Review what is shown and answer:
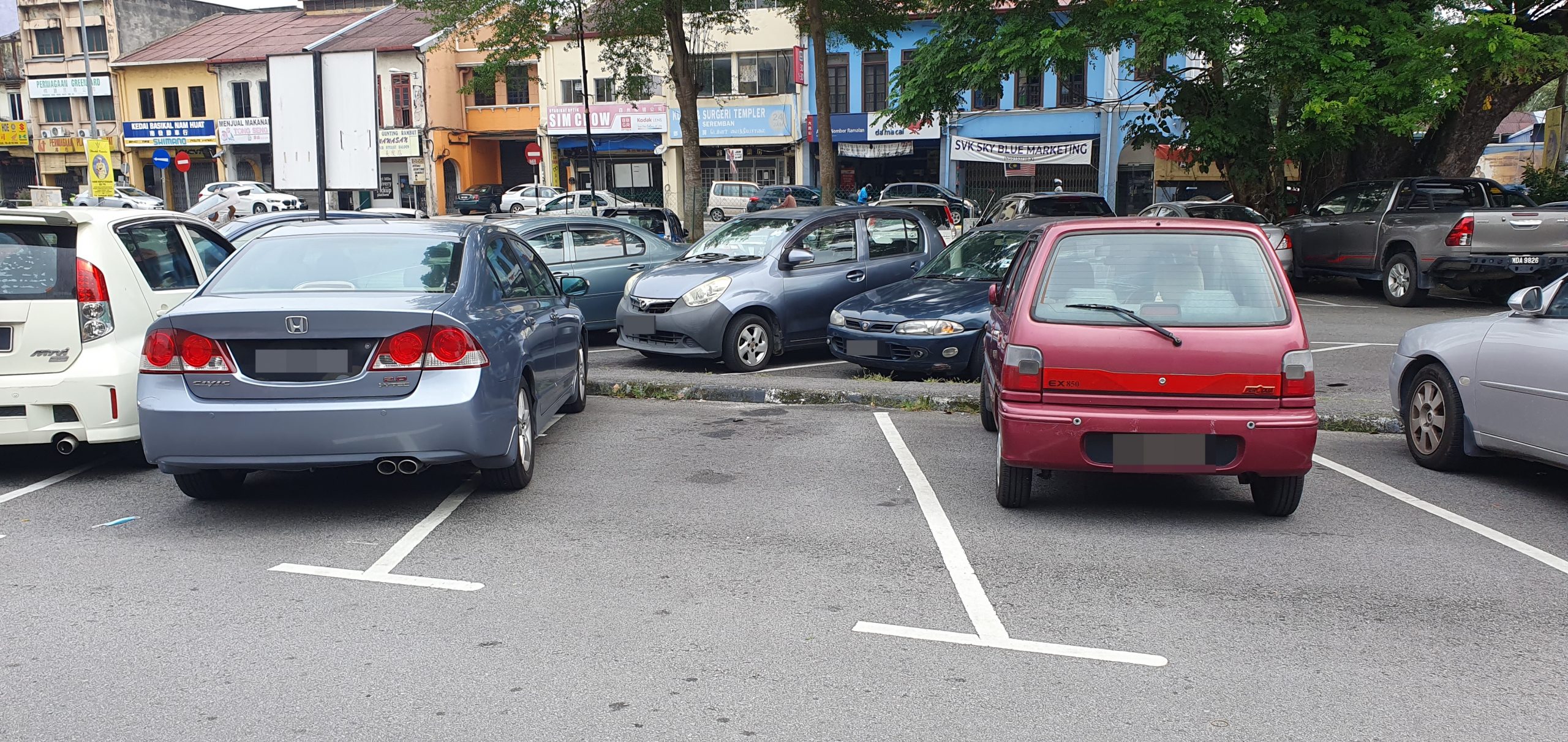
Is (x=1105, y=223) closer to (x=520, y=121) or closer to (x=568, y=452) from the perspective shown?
(x=568, y=452)

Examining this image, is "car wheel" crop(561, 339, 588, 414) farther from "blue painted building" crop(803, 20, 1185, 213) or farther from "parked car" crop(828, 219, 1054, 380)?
"blue painted building" crop(803, 20, 1185, 213)

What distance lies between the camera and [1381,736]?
3.55 m

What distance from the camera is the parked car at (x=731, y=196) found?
140ft

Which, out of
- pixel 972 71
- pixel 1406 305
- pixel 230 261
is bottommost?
pixel 1406 305

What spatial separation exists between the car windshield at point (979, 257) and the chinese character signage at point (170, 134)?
166 feet

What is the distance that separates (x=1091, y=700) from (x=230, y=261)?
5083 mm

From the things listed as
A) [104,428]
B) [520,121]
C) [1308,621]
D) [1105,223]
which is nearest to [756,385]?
[1105,223]

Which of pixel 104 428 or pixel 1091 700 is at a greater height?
pixel 104 428

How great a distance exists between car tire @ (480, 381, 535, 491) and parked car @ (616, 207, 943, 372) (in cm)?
415

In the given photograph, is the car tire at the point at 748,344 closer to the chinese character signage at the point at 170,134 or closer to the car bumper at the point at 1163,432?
the car bumper at the point at 1163,432

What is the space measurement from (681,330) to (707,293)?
1.35 feet

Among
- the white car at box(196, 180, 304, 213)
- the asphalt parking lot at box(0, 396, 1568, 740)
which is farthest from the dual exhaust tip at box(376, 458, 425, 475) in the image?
the white car at box(196, 180, 304, 213)

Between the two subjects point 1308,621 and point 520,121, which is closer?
point 1308,621

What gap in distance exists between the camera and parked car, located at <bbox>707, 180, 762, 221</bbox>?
42781mm
